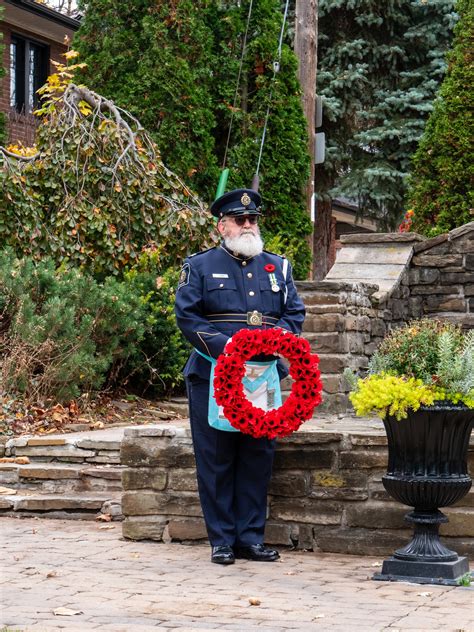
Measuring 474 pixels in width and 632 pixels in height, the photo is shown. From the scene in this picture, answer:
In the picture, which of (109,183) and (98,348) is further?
(109,183)

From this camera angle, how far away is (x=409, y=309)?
39.4 feet

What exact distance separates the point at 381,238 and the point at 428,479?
6034 millimetres

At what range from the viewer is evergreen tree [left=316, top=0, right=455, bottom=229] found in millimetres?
20703

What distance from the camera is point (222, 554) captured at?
6738 millimetres

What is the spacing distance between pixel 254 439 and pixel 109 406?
4.99 meters

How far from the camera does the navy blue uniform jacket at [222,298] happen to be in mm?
6895

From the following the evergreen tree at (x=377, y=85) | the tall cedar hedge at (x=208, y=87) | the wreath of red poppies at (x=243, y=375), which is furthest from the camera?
the evergreen tree at (x=377, y=85)

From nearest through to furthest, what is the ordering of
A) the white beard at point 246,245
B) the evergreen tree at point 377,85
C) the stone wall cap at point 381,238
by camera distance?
1. the white beard at point 246,245
2. the stone wall cap at point 381,238
3. the evergreen tree at point 377,85

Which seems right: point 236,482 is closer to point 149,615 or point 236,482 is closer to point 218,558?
point 218,558

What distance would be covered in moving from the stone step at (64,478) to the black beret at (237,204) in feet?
→ 8.78

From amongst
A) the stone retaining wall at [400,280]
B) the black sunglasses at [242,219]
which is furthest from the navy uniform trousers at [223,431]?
the stone retaining wall at [400,280]

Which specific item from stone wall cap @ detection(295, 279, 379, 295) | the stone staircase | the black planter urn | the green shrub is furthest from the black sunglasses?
the green shrub

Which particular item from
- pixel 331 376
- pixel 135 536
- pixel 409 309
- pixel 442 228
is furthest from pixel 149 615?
pixel 442 228

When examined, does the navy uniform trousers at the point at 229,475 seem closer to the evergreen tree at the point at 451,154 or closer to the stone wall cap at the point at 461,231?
the stone wall cap at the point at 461,231
